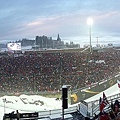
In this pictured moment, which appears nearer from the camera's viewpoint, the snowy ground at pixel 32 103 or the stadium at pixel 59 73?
the snowy ground at pixel 32 103

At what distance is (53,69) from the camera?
80.6 feet

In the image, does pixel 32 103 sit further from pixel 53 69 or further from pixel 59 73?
pixel 53 69

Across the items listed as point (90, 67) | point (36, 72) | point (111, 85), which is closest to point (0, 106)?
point (111, 85)

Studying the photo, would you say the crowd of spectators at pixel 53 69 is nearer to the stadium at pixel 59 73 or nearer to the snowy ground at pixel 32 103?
the stadium at pixel 59 73

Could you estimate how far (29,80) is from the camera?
21.5 meters

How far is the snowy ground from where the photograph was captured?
544 inches

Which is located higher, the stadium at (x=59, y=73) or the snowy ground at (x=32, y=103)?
the stadium at (x=59, y=73)

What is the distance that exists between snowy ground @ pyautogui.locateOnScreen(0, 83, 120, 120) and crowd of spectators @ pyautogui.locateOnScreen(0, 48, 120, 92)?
9.52 feet

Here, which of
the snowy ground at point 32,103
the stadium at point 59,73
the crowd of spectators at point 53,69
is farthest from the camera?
the crowd of spectators at point 53,69

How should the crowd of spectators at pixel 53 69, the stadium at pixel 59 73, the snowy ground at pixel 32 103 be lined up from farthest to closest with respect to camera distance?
the crowd of spectators at pixel 53 69
the stadium at pixel 59 73
the snowy ground at pixel 32 103

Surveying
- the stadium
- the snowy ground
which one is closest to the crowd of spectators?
the stadium

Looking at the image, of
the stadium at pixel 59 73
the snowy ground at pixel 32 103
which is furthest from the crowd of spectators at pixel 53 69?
the snowy ground at pixel 32 103

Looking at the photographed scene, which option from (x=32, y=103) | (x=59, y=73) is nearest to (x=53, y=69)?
(x=59, y=73)

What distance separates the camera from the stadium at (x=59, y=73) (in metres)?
17.0
